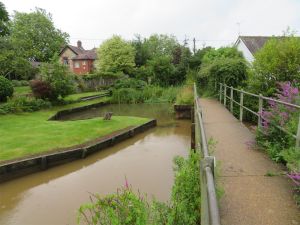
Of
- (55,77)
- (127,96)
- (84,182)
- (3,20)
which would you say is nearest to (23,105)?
(55,77)

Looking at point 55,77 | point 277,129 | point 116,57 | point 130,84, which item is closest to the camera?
point 277,129

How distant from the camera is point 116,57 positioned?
106 feet

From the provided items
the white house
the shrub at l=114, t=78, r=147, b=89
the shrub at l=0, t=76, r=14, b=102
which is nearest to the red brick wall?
the shrub at l=114, t=78, r=147, b=89

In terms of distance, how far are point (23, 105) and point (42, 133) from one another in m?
6.24

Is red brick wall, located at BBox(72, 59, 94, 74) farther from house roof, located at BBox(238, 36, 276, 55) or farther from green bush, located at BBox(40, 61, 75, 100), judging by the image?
house roof, located at BBox(238, 36, 276, 55)

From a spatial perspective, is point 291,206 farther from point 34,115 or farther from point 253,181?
point 34,115

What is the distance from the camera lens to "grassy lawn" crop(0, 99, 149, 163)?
7.55 m

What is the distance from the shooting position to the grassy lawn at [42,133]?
7.55 meters

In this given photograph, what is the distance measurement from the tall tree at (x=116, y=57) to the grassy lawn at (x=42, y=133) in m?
19.7

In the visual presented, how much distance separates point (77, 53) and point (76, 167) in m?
37.4

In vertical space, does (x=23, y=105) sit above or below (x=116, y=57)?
below

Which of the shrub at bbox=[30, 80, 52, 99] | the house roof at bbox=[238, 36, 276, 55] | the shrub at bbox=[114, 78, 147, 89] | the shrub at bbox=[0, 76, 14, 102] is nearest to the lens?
the shrub at bbox=[0, 76, 14, 102]

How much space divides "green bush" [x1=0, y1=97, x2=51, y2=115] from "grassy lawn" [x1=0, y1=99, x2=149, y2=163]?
0.96m

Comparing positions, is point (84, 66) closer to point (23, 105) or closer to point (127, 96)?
point (127, 96)
